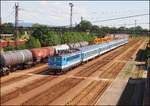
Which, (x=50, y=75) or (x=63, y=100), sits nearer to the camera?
(x=63, y=100)

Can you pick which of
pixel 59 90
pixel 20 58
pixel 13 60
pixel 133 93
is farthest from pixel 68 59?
pixel 133 93

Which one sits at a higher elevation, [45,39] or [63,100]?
[45,39]

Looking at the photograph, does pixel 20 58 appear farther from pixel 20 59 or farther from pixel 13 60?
pixel 13 60

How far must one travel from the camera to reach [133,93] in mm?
32281

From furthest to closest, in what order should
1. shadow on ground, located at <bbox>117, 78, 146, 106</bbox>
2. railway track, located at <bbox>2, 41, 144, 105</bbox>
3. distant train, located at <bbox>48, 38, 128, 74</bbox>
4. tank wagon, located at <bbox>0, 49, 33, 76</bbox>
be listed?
distant train, located at <bbox>48, 38, 128, 74</bbox>
tank wagon, located at <bbox>0, 49, 33, 76</bbox>
railway track, located at <bbox>2, 41, 144, 105</bbox>
shadow on ground, located at <bbox>117, 78, 146, 106</bbox>

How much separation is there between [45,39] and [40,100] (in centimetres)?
4790

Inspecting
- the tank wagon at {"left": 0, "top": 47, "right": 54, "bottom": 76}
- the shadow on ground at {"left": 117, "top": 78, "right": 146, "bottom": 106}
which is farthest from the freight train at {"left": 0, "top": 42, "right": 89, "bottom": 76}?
the shadow on ground at {"left": 117, "top": 78, "right": 146, "bottom": 106}

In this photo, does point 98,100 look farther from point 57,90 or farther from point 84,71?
point 84,71

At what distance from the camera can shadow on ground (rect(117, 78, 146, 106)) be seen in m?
28.7

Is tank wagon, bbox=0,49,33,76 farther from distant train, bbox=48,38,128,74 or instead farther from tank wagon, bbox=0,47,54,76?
distant train, bbox=48,38,128,74

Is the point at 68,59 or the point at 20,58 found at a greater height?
the point at 20,58

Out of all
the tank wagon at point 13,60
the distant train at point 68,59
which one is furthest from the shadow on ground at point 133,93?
the tank wagon at point 13,60

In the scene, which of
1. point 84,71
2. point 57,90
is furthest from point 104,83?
point 84,71

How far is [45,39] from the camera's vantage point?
3012 inches
